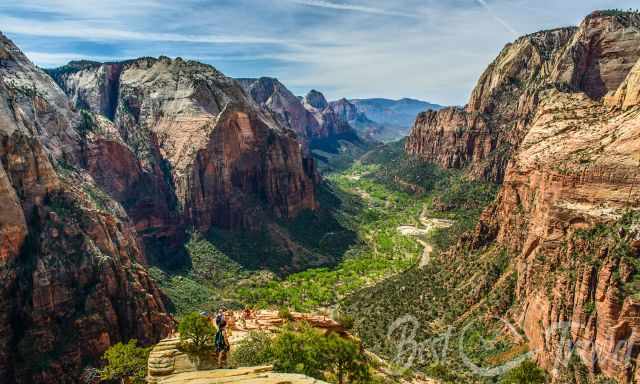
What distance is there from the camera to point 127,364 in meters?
40.8

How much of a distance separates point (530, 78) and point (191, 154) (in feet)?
434

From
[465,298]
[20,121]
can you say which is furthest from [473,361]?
[20,121]

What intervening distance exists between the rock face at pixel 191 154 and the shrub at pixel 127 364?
70.8 m

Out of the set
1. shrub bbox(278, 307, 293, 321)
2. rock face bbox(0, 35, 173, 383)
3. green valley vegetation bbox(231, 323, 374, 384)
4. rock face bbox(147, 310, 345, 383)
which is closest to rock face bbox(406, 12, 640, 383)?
green valley vegetation bbox(231, 323, 374, 384)

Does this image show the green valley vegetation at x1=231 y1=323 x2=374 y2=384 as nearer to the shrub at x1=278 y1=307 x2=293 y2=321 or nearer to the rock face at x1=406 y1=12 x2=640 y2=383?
the shrub at x1=278 y1=307 x2=293 y2=321

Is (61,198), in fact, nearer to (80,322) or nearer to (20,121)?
(20,121)

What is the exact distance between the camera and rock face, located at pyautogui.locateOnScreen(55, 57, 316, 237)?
113 metres

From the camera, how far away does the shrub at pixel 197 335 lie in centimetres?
3503

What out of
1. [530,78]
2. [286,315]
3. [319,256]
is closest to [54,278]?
[286,315]

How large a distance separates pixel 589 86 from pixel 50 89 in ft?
496

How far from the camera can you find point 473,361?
57.2m

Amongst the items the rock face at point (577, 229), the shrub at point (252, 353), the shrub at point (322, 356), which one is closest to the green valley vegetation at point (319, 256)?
the rock face at point (577, 229)

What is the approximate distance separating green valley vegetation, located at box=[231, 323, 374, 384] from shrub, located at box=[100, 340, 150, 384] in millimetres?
10550

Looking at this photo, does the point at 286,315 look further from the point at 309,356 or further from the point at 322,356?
the point at 309,356
